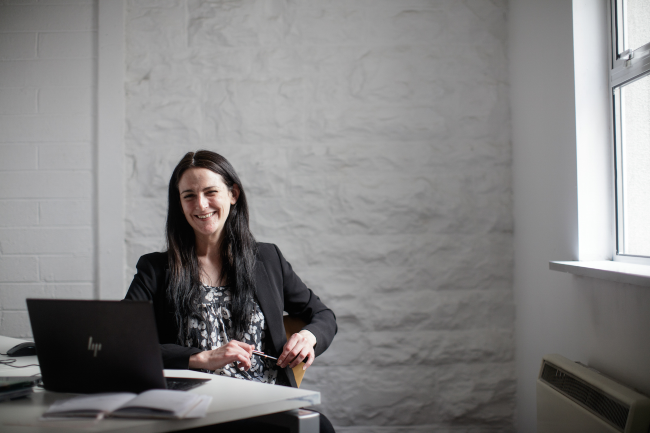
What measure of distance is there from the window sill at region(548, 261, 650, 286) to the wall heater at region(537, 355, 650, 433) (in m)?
0.33

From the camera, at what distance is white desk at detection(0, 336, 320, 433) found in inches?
40.0

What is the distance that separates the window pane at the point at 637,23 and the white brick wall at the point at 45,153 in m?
2.59

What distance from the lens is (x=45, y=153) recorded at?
279 cm

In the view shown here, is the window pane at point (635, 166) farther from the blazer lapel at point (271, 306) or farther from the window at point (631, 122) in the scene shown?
the blazer lapel at point (271, 306)

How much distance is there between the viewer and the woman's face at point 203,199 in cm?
202

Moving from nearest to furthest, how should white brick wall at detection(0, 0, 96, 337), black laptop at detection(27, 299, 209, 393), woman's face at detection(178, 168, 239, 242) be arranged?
black laptop at detection(27, 299, 209, 393) < woman's face at detection(178, 168, 239, 242) < white brick wall at detection(0, 0, 96, 337)

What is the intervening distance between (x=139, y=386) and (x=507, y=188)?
2.26m

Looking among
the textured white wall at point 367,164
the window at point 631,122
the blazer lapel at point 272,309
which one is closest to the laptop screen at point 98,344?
the blazer lapel at point 272,309

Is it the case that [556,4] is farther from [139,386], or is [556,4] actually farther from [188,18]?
[139,386]

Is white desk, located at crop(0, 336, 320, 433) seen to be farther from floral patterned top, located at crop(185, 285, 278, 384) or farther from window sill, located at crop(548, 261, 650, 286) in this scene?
window sill, located at crop(548, 261, 650, 286)

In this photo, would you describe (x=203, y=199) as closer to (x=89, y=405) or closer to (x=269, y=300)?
(x=269, y=300)

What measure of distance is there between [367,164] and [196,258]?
1.16 metres

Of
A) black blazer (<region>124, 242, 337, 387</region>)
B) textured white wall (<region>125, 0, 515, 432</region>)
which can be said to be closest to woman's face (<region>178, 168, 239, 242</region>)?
black blazer (<region>124, 242, 337, 387</region>)

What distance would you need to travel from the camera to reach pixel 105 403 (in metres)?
1.08
